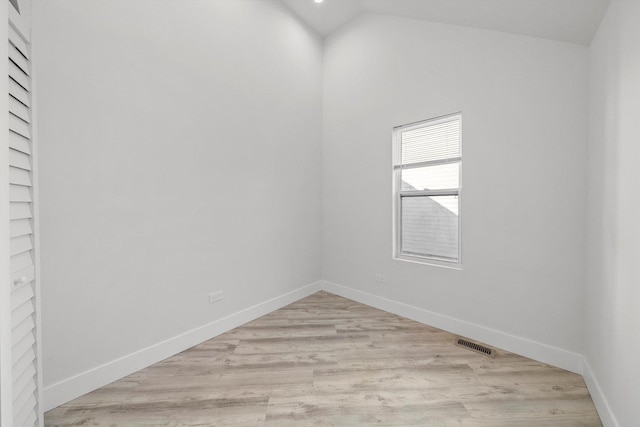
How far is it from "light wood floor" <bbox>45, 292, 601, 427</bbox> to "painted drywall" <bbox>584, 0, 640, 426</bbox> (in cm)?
39

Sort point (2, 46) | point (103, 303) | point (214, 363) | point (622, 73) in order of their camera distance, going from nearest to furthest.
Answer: point (2, 46), point (622, 73), point (103, 303), point (214, 363)

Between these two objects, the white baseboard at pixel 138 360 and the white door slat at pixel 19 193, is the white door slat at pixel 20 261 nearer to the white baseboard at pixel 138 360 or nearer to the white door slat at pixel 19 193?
the white door slat at pixel 19 193

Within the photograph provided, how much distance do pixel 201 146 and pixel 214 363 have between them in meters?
1.93

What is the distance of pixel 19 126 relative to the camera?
1.29 m

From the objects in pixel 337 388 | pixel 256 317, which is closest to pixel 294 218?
pixel 256 317

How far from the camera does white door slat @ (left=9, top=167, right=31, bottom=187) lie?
124 cm

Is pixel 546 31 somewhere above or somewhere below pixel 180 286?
above

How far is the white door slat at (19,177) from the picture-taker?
1.24 meters

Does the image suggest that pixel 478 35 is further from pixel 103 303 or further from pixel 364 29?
pixel 103 303

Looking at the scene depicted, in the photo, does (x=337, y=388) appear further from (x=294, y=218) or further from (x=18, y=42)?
(x=18, y=42)

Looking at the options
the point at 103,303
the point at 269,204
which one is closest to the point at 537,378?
the point at 269,204

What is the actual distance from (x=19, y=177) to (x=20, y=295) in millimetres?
556

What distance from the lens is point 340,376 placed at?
6.82 feet

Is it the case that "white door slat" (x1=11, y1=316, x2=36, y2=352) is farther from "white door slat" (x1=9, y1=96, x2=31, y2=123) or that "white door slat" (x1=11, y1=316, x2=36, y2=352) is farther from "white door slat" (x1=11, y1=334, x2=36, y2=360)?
"white door slat" (x1=9, y1=96, x2=31, y2=123)
